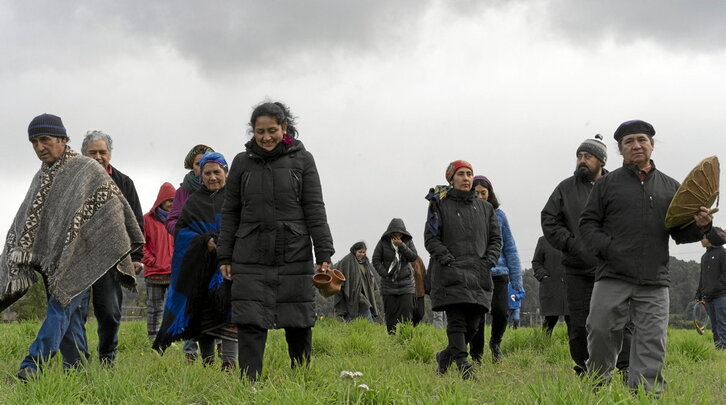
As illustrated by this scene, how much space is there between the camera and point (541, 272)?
10039 mm

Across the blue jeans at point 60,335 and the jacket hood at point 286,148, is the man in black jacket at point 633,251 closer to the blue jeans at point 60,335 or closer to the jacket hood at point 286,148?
the jacket hood at point 286,148

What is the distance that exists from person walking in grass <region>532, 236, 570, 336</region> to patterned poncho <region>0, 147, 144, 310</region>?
18.0 ft

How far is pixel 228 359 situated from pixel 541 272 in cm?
560

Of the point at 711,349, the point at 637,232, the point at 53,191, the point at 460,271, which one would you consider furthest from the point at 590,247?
the point at 711,349

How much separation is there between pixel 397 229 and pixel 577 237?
650 centimetres

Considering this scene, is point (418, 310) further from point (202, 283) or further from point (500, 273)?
point (202, 283)

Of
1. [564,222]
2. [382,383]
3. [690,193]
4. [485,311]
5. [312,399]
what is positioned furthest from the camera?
[485,311]

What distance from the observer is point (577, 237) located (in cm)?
567

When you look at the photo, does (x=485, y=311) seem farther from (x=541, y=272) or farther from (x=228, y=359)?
(x=541, y=272)

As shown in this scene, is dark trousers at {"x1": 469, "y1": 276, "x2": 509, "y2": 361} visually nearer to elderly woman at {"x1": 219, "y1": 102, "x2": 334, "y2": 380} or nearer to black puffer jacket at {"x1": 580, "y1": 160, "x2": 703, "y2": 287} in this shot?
black puffer jacket at {"x1": 580, "y1": 160, "x2": 703, "y2": 287}

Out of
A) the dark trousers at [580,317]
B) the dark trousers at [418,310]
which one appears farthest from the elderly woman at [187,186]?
the dark trousers at [418,310]

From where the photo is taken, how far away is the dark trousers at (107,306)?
5.41 meters

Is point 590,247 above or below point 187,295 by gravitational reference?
above

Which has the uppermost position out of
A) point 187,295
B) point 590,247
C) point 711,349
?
point 590,247
